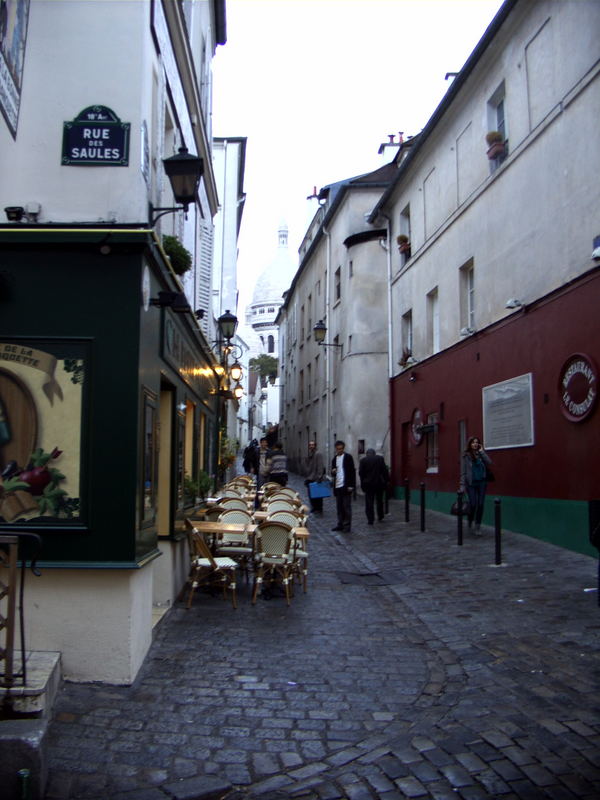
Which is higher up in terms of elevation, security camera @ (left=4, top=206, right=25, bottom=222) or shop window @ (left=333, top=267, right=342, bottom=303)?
shop window @ (left=333, top=267, right=342, bottom=303)

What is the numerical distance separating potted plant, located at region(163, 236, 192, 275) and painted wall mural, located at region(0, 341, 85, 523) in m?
2.87

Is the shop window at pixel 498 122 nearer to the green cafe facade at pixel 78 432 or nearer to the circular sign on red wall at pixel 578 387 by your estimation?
the circular sign on red wall at pixel 578 387

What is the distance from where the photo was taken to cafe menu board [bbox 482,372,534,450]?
42.8 feet

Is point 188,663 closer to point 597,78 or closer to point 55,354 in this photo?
point 55,354

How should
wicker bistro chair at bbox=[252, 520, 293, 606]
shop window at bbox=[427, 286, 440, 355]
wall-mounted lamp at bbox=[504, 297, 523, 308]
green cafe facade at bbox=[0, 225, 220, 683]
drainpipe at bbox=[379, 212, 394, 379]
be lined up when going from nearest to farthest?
green cafe facade at bbox=[0, 225, 220, 683], wicker bistro chair at bbox=[252, 520, 293, 606], wall-mounted lamp at bbox=[504, 297, 523, 308], shop window at bbox=[427, 286, 440, 355], drainpipe at bbox=[379, 212, 394, 379]

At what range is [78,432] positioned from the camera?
6082 mm

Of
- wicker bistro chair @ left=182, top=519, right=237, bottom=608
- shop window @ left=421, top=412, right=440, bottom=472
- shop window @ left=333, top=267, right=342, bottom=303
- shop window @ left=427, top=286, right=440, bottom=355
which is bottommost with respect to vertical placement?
wicker bistro chair @ left=182, top=519, right=237, bottom=608

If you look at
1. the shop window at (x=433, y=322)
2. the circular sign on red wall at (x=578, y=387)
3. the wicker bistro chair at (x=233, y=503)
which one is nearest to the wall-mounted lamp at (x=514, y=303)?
the circular sign on red wall at (x=578, y=387)

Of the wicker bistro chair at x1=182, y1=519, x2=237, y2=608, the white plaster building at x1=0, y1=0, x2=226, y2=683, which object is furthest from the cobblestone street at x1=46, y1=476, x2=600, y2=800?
the white plaster building at x1=0, y1=0, x2=226, y2=683

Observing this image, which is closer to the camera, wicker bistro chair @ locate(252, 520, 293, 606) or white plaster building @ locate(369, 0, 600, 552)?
wicker bistro chair @ locate(252, 520, 293, 606)

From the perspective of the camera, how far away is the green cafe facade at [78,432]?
586cm

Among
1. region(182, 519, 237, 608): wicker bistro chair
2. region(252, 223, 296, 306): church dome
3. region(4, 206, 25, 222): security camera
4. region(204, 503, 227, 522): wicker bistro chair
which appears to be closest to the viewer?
region(4, 206, 25, 222): security camera

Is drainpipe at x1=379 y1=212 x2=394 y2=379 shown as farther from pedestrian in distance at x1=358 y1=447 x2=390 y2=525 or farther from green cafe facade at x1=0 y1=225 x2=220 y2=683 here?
green cafe facade at x1=0 y1=225 x2=220 y2=683

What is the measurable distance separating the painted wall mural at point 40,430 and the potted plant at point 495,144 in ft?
35.5
